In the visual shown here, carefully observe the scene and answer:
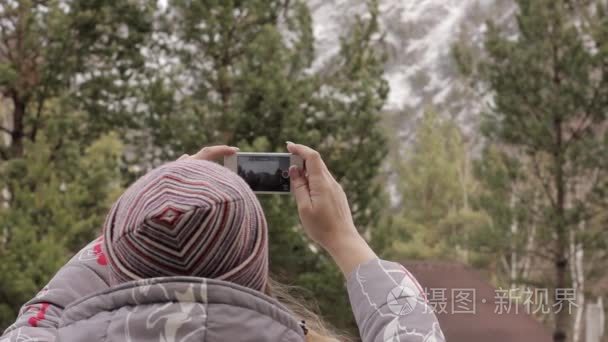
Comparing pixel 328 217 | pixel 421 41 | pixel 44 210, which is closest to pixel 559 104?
pixel 44 210

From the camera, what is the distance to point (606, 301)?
1196 centimetres

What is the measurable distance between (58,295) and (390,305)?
0.31 meters

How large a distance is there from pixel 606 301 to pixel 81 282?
492 inches

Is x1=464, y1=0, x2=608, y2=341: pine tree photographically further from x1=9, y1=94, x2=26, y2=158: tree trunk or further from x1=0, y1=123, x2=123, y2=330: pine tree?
x1=9, y1=94, x2=26, y2=158: tree trunk

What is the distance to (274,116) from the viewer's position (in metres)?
6.21

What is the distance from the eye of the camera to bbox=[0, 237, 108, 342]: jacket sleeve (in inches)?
25.3

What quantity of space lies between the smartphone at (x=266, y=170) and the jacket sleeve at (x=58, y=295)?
0.71 ft

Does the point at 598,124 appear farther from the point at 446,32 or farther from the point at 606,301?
the point at 446,32

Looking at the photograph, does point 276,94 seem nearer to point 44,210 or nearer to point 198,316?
point 44,210

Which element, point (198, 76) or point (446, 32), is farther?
point (446, 32)

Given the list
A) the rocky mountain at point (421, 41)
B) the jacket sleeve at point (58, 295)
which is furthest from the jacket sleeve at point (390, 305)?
the rocky mountain at point (421, 41)

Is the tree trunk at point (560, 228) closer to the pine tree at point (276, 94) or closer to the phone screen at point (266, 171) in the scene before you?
the pine tree at point (276, 94)

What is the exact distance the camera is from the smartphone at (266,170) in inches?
34.4

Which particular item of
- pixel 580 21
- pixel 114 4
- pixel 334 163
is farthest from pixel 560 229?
pixel 114 4
